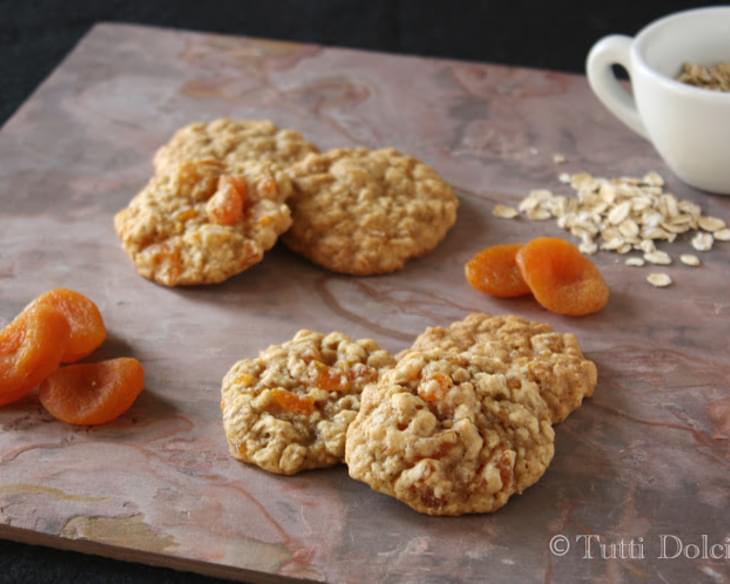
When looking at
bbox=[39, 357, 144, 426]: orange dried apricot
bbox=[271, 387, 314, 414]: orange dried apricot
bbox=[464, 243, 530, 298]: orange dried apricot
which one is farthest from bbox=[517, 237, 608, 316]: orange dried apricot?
bbox=[39, 357, 144, 426]: orange dried apricot

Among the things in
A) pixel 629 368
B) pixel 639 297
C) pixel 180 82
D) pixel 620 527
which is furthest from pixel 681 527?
pixel 180 82

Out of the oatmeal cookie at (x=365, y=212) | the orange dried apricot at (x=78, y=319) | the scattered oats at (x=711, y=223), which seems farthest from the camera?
the scattered oats at (x=711, y=223)

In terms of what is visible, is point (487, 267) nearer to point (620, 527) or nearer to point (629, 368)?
point (629, 368)

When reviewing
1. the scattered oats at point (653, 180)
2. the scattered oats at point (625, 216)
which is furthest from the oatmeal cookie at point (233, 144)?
the scattered oats at point (653, 180)

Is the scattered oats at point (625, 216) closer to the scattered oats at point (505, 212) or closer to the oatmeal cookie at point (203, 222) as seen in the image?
the scattered oats at point (505, 212)

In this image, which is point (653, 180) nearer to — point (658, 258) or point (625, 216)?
point (625, 216)

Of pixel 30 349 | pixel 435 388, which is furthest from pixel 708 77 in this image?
pixel 30 349

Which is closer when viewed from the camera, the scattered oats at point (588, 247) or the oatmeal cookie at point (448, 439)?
A: the oatmeal cookie at point (448, 439)
